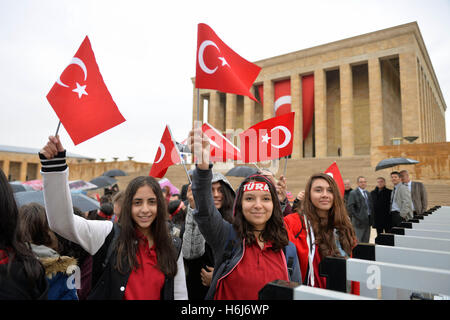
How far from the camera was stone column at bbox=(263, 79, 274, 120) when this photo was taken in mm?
27234

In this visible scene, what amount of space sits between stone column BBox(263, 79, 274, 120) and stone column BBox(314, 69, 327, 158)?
4.15 metres

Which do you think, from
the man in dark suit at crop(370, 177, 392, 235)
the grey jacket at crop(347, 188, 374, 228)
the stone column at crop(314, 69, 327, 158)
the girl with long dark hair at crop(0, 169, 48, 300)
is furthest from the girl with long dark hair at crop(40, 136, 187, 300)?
the stone column at crop(314, 69, 327, 158)

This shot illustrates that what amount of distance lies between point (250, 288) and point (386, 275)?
3.10ft

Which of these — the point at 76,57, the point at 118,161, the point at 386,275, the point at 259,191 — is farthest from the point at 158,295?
the point at 118,161

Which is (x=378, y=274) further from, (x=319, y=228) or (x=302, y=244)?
(x=319, y=228)

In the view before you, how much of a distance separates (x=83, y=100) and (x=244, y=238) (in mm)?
1807

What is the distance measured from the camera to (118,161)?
28.7 meters

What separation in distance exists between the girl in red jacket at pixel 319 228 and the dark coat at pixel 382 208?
5.76 metres

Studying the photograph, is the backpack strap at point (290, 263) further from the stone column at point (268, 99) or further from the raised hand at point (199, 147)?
the stone column at point (268, 99)

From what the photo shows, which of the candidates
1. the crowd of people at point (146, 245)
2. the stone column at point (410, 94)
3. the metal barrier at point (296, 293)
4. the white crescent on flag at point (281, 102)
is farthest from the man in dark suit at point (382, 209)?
the stone column at point (410, 94)

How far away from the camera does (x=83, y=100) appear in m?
2.57

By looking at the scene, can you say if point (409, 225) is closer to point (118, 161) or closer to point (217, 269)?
point (217, 269)

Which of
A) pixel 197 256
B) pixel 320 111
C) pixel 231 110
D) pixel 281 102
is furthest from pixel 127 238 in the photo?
pixel 231 110

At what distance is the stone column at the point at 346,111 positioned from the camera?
76.7ft
